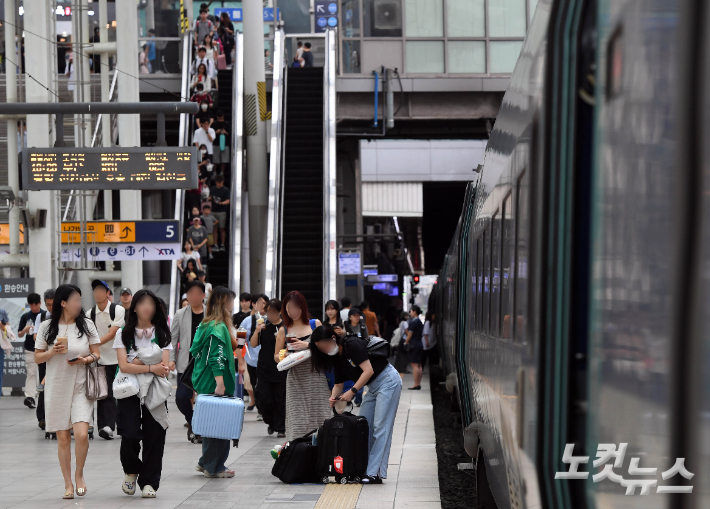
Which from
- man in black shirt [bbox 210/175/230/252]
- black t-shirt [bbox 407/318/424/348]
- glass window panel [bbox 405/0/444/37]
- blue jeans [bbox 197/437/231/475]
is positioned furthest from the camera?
glass window panel [bbox 405/0/444/37]

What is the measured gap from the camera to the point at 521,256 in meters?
3.40

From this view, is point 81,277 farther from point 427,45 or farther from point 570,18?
point 570,18

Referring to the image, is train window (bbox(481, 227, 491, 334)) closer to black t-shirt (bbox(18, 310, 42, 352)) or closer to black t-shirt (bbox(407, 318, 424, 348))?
black t-shirt (bbox(18, 310, 42, 352))

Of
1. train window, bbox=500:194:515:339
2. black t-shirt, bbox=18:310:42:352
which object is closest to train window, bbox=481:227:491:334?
train window, bbox=500:194:515:339

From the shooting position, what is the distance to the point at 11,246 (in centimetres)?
1605

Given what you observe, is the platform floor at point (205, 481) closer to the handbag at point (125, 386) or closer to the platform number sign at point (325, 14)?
the handbag at point (125, 386)

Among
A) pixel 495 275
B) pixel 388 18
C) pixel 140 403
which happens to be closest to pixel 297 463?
pixel 140 403

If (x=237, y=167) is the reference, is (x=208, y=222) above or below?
below

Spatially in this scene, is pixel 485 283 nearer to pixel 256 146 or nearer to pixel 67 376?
pixel 67 376

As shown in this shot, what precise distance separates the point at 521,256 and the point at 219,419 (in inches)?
205

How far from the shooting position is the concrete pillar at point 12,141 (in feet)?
49.5

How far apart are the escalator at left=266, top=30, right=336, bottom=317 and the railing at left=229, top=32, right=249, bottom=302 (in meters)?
0.86

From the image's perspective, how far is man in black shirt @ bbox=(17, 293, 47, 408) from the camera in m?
13.5

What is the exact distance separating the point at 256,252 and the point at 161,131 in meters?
12.5
